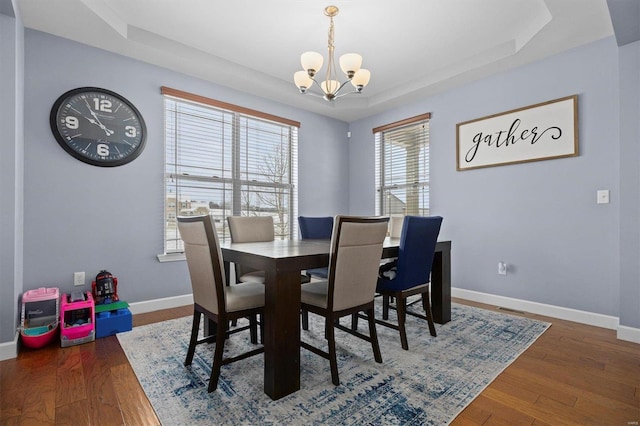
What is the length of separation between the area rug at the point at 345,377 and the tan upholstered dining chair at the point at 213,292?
157 millimetres

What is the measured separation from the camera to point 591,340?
2.46m

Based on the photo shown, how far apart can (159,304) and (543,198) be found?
3956mm

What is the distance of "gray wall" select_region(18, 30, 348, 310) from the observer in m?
2.62

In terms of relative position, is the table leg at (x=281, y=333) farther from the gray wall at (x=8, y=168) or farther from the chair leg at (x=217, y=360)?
the gray wall at (x=8, y=168)

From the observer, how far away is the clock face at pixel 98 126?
2721 mm

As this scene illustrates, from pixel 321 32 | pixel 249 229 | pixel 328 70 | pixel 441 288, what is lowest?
pixel 441 288

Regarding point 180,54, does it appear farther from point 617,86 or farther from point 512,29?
point 617,86

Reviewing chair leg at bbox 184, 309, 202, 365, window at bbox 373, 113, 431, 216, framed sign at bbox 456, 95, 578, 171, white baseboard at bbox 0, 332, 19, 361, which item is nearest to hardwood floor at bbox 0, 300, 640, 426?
white baseboard at bbox 0, 332, 19, 361

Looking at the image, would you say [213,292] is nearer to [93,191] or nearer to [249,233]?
[249,233]

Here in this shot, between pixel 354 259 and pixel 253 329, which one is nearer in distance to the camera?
pixel 354 259

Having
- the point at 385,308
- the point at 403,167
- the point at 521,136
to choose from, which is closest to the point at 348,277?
the point at 385,308

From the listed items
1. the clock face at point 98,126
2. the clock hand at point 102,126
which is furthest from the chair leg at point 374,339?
the clock hand at point 102,126

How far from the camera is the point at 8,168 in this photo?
214 centimetres

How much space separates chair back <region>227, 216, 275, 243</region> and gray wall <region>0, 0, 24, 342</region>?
1462 millimetres
